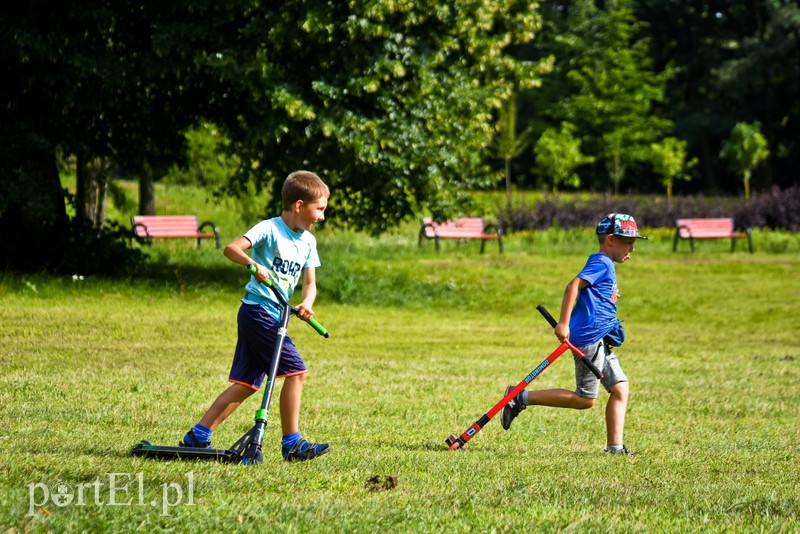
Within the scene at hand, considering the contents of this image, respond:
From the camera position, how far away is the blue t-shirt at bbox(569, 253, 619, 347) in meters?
7.43

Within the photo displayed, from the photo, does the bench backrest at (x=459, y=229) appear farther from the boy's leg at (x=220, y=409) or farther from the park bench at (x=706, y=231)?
the boy's leg at (x=220, y=409)

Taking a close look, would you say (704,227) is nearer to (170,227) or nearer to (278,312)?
(170,227)

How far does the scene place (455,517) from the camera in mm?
4883

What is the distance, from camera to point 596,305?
7.45m

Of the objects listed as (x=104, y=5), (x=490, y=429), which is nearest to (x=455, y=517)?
(x=490, y=429)

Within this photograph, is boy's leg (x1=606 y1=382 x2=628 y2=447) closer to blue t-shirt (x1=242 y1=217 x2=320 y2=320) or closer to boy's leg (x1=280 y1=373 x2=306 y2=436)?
boy's leg (x1=280 y1=373 x2=306 y2=436)

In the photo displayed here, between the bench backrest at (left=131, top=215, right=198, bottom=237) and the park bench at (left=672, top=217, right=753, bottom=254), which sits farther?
the park bench at (left=672, top=217, right=753, bottom=254)

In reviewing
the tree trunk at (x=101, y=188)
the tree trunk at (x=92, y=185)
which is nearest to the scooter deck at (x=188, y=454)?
the tree trunk at (x=101, y=188)

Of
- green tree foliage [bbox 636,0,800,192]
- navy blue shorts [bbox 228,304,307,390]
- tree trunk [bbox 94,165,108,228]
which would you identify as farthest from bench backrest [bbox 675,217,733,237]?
green tree foliage [bbox 636,0,800,192]

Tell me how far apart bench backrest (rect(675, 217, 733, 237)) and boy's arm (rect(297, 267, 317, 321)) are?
20.9 metres

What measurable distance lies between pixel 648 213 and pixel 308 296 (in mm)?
27669

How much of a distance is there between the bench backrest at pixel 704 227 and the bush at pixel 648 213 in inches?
157

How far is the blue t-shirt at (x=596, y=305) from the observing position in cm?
743

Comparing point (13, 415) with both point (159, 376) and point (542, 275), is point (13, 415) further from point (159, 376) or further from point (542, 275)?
point (542, 275)
